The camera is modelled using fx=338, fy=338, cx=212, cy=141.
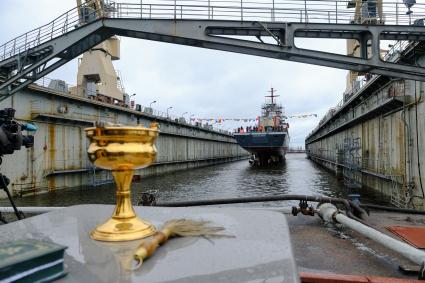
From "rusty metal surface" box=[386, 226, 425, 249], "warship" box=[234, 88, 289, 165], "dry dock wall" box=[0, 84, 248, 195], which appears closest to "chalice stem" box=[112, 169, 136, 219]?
"rusty metal surface" box=[386, 226, 425, 249]

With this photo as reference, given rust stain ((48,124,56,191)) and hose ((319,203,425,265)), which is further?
rust stain ((48,124,56,191))

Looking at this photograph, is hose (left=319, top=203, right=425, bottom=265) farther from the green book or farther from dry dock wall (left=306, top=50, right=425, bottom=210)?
dry dock wall (left=306, top=50, right=425, bottom=210)

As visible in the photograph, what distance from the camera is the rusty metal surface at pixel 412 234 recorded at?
341 centimetres

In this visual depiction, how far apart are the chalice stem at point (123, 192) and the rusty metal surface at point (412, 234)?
9.84 feet

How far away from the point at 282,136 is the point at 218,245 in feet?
162

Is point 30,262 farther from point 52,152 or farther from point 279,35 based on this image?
point 52,152

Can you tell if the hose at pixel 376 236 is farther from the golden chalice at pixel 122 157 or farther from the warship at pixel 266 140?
the warship at pixel 266 140

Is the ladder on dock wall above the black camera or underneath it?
underneath

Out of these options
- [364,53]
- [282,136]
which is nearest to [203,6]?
[364,53]

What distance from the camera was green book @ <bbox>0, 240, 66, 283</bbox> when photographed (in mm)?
1037

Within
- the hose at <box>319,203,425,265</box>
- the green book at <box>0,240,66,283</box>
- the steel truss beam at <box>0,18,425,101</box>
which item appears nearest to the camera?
the green book at <box>0,240,66,283</box>

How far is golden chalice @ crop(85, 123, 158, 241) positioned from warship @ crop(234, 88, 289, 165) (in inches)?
1905

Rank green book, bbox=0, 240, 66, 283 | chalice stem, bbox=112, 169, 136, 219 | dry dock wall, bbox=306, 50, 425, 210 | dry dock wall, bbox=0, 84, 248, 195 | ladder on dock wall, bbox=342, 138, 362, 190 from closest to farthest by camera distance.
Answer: green book, bbox=0, 240, 66, 283
chalice stem, bbox=112, 169, 136, 219
dry dock wall, bbox=306, 50, 425, 210
dry dock wall, bbox=0, 84, 248, 195
ladder on dock wall, bbox=342, 138, 362, 190

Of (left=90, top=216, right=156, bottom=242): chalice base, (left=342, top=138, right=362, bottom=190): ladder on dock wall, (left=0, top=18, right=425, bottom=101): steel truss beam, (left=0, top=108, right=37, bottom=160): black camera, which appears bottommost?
(left=342, top=138, right=362, bottom=190): ladder on dock wall
